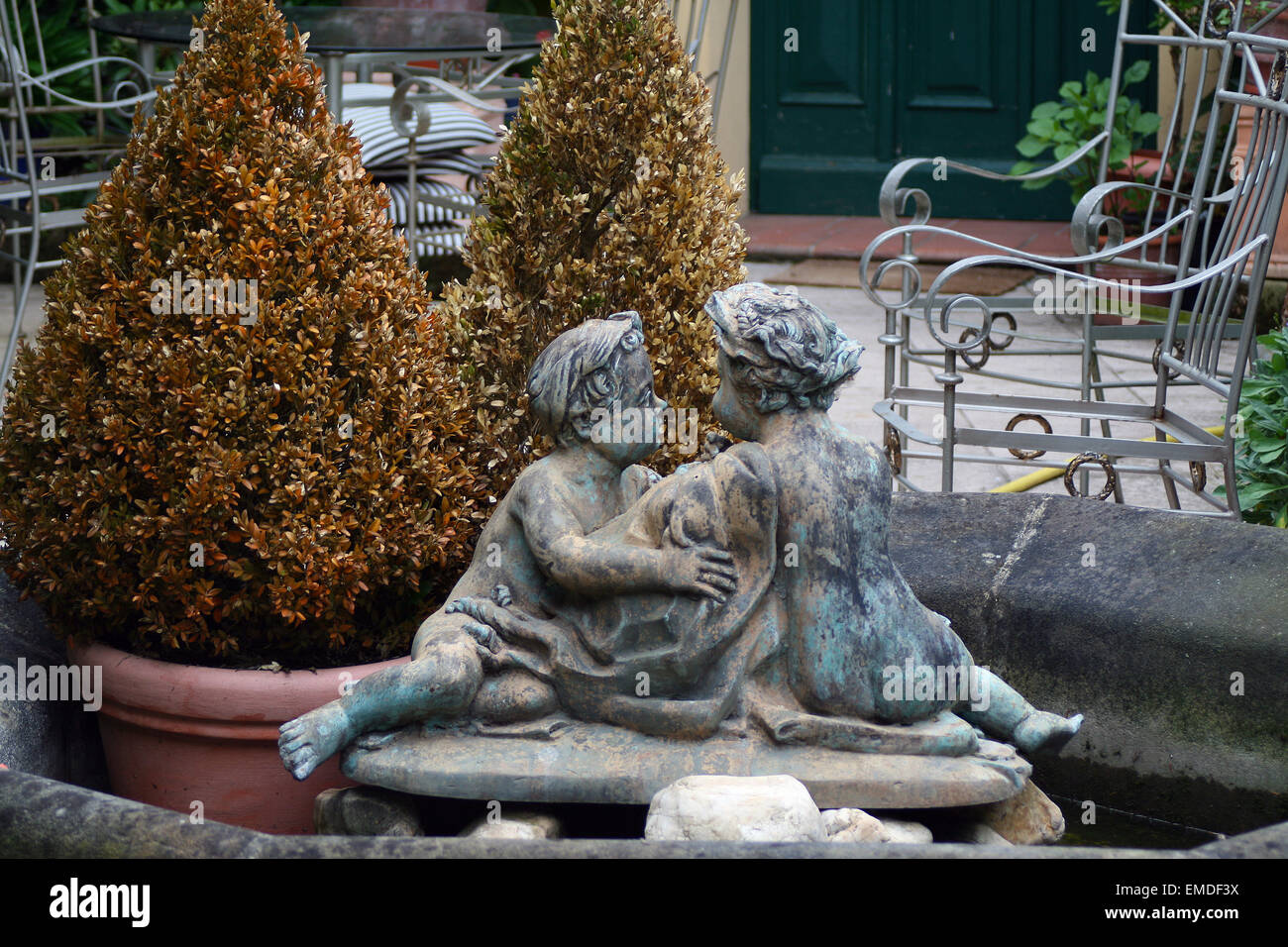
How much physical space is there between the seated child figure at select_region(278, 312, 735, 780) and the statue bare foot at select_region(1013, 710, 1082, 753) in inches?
21.7

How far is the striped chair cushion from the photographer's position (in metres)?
6.68

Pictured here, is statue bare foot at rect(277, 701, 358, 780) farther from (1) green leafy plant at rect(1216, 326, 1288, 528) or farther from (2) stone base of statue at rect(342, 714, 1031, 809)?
(1) green leafy plant at rect(1216, 326, 1288, 528)

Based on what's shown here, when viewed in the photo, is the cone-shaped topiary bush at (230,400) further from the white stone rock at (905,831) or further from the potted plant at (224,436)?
the white stone rock at (905,831)

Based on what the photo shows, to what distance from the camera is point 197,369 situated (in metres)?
2.40

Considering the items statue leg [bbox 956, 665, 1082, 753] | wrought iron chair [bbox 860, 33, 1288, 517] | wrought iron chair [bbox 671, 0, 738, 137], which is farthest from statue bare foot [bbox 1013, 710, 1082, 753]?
wrought iron chair [bbox 671, 0, 738, 137]

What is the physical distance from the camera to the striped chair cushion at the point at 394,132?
21.9ft

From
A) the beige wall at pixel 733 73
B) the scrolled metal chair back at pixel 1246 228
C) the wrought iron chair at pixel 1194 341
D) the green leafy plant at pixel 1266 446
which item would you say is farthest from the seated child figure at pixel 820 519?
the beige wall at pixel 733 73

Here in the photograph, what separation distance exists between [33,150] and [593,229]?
421cm

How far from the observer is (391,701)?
211cm

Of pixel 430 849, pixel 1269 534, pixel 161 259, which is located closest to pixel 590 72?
pixel 161 259

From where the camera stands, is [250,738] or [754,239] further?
[754,239]

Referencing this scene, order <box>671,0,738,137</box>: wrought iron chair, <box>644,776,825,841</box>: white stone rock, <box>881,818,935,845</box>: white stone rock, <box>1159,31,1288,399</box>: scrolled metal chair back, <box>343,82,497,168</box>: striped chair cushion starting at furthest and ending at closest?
<box>343,82,497,168</box>: striped chair cushion
<box>671,0,738,137</box>: wrought iron chair
<box>1159,31,1288,399</box>: scrolled metal chair back
<box>881,818,935,845</box>: white stone rock
<box>644,776,825,841</box>: white stone rock
